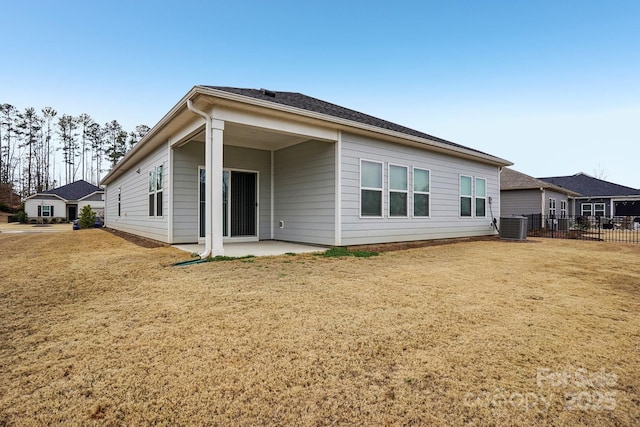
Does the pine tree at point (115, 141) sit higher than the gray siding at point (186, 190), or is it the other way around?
the pine tree at point (115, 141)

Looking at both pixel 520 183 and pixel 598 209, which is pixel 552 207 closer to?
pixel 520 183

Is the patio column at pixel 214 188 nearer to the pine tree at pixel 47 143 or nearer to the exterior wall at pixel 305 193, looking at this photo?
the exterior wall at pixel 305 193

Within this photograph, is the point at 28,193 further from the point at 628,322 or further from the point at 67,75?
the point at 628,322

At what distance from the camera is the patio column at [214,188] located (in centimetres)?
579

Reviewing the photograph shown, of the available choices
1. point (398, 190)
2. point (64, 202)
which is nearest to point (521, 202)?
point (398, 190)

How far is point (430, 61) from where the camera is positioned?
1259cm

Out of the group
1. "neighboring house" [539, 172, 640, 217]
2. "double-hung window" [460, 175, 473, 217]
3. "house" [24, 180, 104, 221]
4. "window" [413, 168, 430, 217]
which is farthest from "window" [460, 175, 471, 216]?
"house" [24, 180, 104, 221]

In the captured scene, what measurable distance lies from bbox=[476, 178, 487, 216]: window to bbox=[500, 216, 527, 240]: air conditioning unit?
71 centimetres

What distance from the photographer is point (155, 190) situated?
935 centimetres

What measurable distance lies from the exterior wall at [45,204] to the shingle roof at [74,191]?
2.41 feet

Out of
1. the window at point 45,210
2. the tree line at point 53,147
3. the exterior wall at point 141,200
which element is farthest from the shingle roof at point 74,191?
the exterior wall at point 141,200

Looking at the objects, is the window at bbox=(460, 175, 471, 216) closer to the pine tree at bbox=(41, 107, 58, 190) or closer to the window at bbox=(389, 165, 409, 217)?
the window at bbox=(389, 165, 409, 217)

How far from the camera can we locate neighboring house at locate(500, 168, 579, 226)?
17.8 meters

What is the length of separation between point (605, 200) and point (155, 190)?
3110 centimetres
